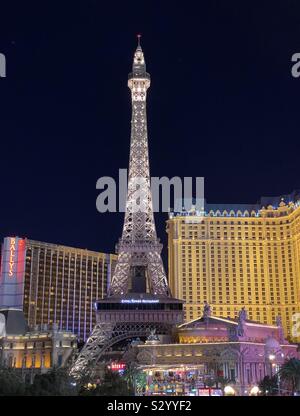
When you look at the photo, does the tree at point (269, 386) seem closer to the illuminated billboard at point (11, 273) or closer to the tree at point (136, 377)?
the tree at point (136, 377)

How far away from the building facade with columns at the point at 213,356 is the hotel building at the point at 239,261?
51.6 metres

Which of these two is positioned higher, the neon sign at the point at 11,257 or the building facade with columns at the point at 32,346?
the neon sign at the point at 11,257

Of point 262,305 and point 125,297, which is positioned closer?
point 125,297

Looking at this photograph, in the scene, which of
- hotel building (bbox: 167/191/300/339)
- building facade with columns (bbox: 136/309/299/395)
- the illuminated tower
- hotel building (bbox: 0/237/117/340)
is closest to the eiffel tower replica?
the illuminated tower

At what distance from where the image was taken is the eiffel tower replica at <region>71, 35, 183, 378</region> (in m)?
110

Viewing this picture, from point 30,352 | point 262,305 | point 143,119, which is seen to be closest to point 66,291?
point 30,352

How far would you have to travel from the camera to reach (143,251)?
117062mm

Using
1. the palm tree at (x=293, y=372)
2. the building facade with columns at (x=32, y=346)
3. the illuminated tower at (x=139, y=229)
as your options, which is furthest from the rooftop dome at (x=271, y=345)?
the building facade with columns at (x=32, y=346)

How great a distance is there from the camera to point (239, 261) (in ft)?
563

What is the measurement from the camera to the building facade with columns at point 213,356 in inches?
3989

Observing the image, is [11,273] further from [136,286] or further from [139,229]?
[139,229]

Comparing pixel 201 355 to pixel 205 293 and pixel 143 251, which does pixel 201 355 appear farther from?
pixel 205 293

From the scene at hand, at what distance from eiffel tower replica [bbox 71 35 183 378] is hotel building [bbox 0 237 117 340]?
5314 cm

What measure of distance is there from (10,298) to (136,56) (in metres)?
71.5
